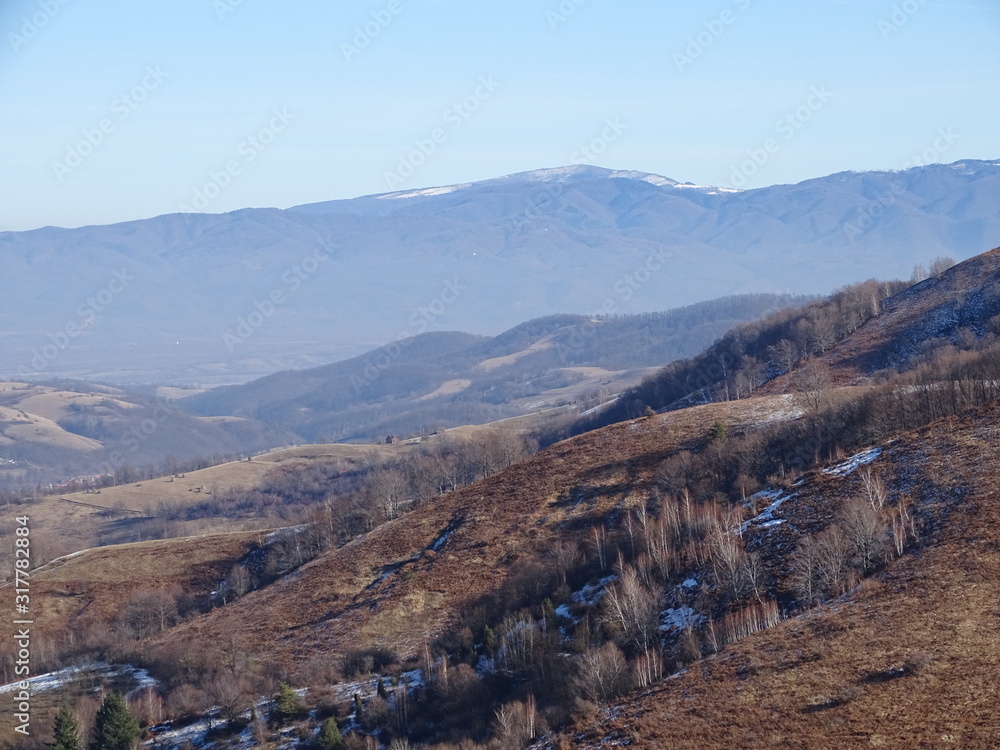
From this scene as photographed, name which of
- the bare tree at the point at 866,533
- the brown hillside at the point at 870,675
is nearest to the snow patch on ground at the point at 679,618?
the brown hillside at the point at 870,675

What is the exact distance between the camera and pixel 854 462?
172ft

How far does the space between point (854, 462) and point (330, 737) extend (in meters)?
31.2

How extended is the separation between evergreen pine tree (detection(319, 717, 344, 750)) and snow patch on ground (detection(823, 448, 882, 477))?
29275 millimetres

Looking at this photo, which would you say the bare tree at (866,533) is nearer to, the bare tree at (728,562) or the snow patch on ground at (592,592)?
the bare tree at (728,562)

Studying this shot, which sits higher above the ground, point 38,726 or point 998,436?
point 998,436

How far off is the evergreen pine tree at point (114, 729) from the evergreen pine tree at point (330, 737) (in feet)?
28.8

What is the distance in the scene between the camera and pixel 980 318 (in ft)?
305

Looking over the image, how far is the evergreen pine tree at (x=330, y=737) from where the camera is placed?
41.4 m

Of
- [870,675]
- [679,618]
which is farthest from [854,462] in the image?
[870,675]

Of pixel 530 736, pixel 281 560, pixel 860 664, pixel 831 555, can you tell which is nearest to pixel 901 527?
pixel 831 555

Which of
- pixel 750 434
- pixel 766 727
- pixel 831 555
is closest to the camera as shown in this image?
pixel 766 727

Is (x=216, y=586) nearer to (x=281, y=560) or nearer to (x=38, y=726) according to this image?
(x=281, y=560)

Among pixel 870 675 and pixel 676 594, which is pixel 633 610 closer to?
pixel 676 594

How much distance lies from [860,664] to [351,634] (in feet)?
104
